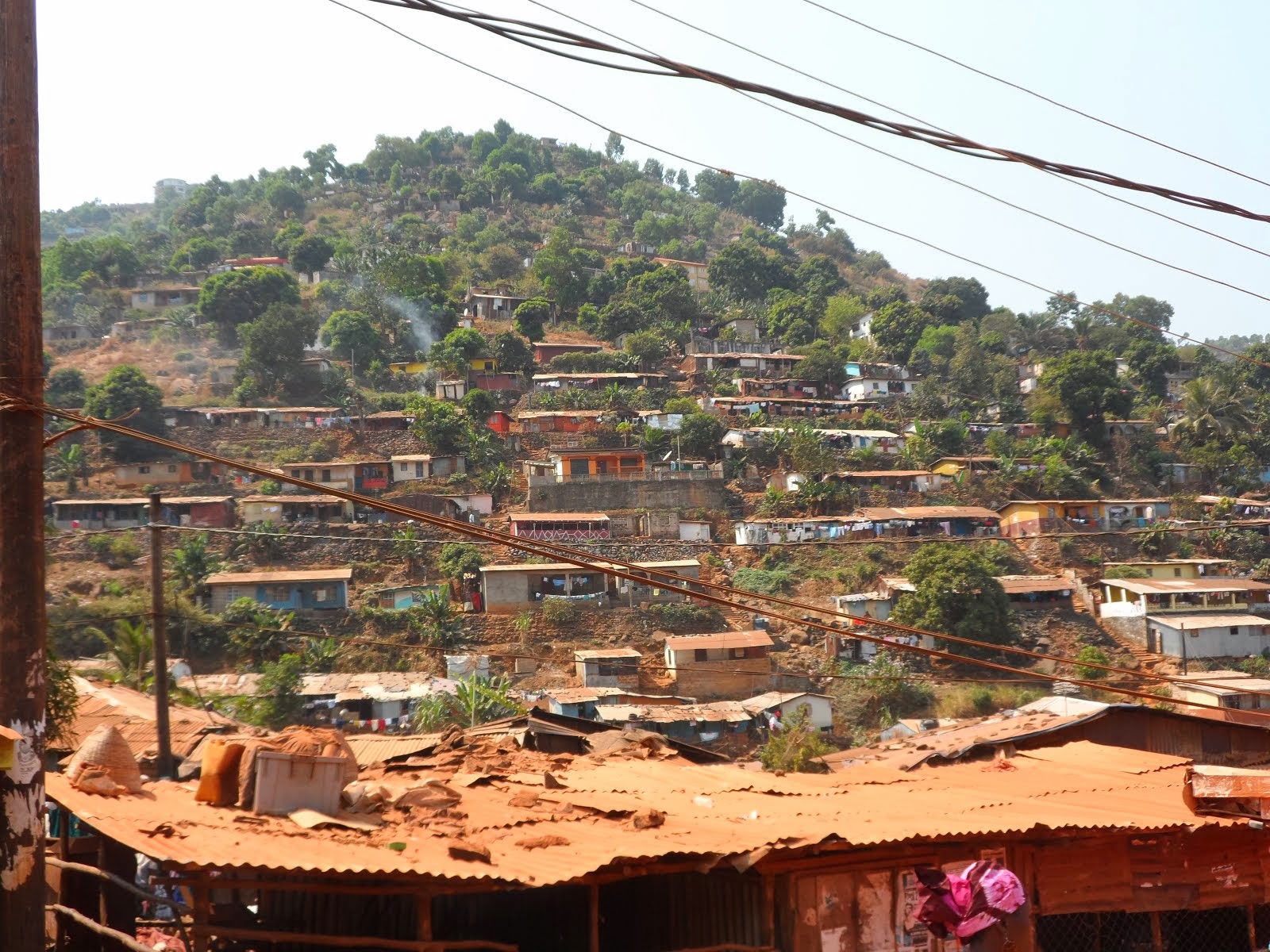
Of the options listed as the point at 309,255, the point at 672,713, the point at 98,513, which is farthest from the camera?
the point at 309,255

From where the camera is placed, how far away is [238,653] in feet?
121

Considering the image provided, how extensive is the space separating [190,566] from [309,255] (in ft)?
160

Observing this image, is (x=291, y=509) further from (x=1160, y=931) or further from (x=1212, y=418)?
(x=1212, y=418)

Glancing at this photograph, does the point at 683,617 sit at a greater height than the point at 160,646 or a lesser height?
lesser

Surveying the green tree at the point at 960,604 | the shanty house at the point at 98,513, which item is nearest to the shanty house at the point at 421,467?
the shanty house at the point at 98,513

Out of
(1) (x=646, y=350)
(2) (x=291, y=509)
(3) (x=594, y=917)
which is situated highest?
(1) (x=646, y=350)

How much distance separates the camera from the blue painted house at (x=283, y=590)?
1598 inches

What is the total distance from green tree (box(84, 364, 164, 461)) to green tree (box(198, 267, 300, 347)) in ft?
57.3

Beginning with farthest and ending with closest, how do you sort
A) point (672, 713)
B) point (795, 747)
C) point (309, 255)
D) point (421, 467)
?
point (309, 255) < point (421, 467) < point (672, 713) < point (795, 747)

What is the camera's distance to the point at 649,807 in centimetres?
794

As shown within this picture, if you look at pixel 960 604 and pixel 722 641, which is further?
pixel 960 604

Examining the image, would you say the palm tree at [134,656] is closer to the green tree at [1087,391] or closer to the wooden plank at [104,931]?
the wooden plank at [104,931]

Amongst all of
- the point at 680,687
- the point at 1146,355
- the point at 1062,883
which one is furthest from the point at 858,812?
the point at 1146,355

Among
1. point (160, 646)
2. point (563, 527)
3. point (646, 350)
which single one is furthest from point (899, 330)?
point (160, 646)
